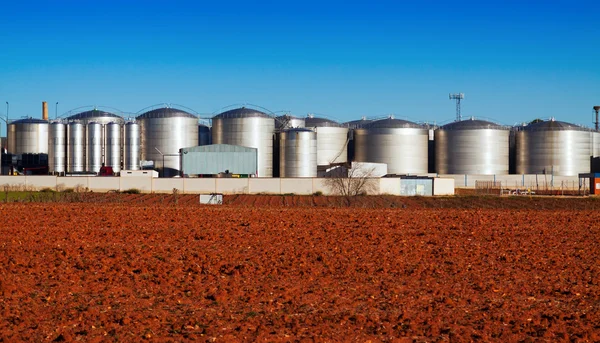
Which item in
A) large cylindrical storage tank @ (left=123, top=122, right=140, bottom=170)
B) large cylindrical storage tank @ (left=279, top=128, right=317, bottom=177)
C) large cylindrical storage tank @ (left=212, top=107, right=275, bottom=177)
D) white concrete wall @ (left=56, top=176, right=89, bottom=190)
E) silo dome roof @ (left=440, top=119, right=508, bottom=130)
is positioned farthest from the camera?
silo dome roof @ (left=440, top=119, right=508, bottom=130)

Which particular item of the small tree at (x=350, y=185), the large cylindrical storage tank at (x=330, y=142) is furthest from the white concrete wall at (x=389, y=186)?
the large cylindrical storage tank at (x=330, y=142)

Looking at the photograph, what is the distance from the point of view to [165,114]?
246 ft

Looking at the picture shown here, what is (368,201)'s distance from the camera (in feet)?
177

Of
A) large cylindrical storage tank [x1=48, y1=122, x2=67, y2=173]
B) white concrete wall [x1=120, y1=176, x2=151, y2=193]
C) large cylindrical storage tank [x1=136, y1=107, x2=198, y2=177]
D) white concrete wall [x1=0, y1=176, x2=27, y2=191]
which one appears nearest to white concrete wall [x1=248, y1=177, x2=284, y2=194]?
white concrete wall [x1=120, y1=176, x2=151, y2=193]

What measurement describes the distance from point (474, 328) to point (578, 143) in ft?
255

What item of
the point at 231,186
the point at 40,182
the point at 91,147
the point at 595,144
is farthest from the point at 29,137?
the point at 595,144

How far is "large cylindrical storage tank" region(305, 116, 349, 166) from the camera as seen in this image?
8338 centimetres

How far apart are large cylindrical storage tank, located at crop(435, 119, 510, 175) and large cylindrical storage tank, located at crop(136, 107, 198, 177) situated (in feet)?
94.7

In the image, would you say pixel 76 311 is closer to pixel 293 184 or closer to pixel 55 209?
pixel 55 209

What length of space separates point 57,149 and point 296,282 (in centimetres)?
6060

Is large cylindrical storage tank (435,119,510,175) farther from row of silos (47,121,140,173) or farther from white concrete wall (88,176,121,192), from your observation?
white concrete wall (88,176,121,192)

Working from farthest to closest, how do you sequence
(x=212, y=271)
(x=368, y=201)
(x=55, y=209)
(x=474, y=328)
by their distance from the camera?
(x=368, y=201) → (x=55, y=209) → (x=212, y=271) → (x=474, y=328)

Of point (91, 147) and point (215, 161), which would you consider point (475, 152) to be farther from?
point (91, 147)

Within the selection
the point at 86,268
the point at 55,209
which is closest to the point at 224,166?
the point at 55,209
